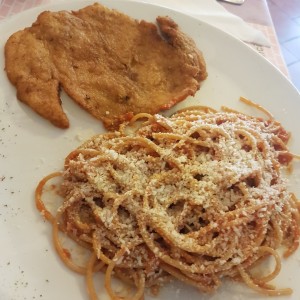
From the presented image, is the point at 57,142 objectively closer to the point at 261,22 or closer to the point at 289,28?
the point at 261,22

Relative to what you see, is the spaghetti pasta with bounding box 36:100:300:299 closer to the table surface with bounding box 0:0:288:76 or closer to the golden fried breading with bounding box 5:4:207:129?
the golden fried breading with bounding box 5:4:207:129

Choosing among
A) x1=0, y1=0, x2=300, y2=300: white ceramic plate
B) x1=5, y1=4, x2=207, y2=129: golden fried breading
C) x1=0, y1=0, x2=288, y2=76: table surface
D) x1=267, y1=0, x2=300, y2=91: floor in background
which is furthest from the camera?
x1=267, y1=0, x2=300, y2=91: floor in background

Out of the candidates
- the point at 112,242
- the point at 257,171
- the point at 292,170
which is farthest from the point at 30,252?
the point at 292,170

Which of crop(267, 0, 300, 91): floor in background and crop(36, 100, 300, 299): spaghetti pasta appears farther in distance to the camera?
crop(267, 0, 300, 91): floor in background

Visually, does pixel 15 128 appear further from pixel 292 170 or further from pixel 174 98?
pixel 292 170

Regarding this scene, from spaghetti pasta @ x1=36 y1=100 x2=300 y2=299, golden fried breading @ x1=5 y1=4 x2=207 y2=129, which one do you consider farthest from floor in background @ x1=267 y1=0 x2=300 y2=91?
spaghetti pasta @ x1=36 y1=100 x2=300 y2=299

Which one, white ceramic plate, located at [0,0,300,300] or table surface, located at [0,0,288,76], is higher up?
table surface, located at [0,0,288,76]

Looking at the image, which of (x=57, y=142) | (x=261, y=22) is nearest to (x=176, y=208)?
(x=57, y=142)
